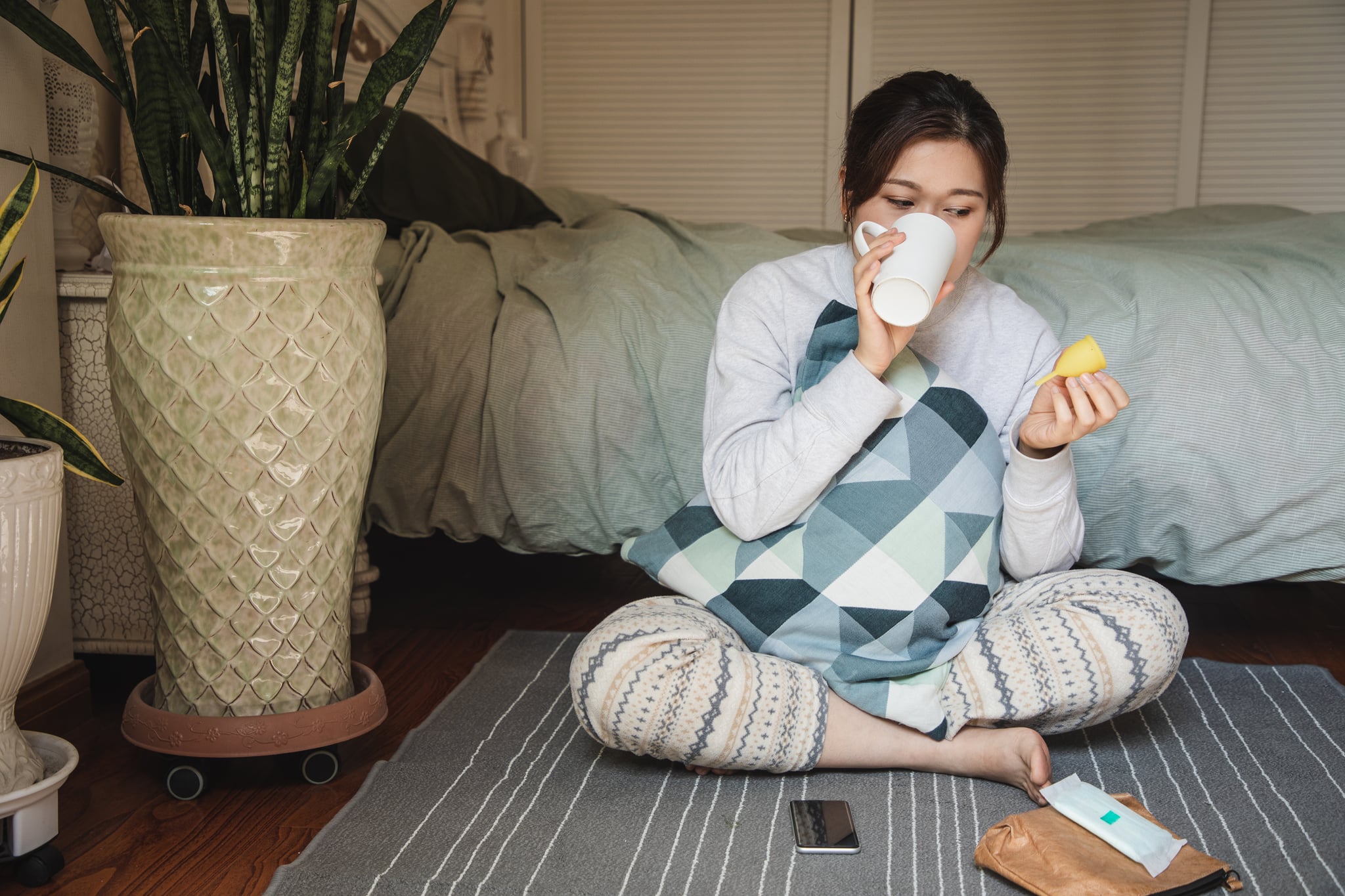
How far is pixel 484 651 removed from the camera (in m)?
1.77

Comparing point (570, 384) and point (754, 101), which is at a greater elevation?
point (754, 101)

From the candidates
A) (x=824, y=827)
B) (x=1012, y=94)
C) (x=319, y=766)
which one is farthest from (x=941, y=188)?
(x=1012, y=94)

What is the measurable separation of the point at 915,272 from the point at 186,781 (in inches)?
Answer: 37.5

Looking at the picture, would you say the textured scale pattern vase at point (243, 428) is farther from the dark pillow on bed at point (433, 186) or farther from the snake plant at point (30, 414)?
the dark pillow on bed at point (433, 186)

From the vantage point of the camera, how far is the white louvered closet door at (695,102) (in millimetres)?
4418

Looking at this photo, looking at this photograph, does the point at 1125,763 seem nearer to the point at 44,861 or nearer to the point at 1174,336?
the point at 1174,336

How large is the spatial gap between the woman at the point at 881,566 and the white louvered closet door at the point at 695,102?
320 cm

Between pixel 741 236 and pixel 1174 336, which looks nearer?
pixel 1174 336

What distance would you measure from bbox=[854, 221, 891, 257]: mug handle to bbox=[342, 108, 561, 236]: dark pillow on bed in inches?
48.1

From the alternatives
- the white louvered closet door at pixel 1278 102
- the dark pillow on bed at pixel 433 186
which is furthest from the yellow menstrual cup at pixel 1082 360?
the white louvered closet door at pixel 1278 102

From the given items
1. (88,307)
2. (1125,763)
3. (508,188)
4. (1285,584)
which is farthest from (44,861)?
(1285,584)

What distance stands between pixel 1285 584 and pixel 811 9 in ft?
9.94

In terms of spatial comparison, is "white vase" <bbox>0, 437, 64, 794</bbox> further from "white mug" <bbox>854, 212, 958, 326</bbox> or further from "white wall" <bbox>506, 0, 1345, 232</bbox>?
"white wall" <bbox>506, 0, 1345, 232</bbox>

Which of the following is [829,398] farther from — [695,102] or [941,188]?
[695,102]
